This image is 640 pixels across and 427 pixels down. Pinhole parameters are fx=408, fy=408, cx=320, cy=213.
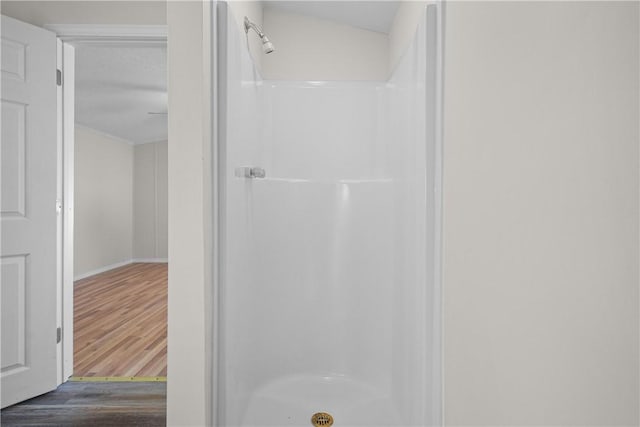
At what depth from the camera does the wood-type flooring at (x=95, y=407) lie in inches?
74.1

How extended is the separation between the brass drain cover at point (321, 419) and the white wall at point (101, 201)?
483cm

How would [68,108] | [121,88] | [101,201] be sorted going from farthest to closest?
[101,201]
[121,88]
[68,108]

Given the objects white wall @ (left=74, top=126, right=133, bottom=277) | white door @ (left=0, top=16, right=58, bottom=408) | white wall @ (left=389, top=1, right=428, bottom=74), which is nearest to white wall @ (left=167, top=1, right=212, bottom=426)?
white wall @ (left=389, top=1, right=428, bottom=74)

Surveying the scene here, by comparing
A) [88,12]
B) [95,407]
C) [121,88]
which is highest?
[121,88]

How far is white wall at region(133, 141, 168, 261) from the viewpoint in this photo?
23.9ft

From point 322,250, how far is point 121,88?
10.9 ft

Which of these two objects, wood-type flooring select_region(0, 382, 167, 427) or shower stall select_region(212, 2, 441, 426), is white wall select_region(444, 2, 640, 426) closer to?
shower stall select_region(212, 2, 441, 426)

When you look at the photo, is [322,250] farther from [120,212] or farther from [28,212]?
[120,212]

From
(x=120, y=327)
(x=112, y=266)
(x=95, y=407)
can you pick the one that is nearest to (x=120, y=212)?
(x=112, y=266)

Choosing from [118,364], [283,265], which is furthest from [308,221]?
[118,364]

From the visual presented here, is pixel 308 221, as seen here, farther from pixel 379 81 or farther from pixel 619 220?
pixel 619 220

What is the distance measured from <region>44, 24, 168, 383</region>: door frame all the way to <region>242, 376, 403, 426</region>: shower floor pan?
1140 millimetres

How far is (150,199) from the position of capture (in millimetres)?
7324

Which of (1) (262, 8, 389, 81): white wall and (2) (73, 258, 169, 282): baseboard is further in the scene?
(2) (73, 258, 169, 282): baseboard
